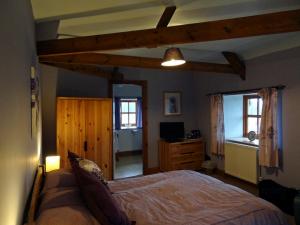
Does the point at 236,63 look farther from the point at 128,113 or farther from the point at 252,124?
the point at 128,113

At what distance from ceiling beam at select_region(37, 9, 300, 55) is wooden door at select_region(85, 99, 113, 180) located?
1597 millimetres

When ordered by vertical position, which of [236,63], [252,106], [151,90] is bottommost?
[252,106]

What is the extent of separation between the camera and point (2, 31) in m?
0.93

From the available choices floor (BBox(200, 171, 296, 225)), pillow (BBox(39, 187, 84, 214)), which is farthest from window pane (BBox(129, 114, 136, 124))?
pillow (BBox(39, 187, 84, 214))

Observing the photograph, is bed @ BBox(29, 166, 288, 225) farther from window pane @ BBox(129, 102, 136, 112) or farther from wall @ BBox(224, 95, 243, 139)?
window pane @ BBox(129, 102, 136, 112)

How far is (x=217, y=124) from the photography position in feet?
16.9

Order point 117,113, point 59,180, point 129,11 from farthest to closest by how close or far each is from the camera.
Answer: point 117,113 → point 129,11 → point 59,180

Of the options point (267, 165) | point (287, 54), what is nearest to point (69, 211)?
point (267, 165)

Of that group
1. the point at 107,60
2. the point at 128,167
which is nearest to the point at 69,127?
the point at 107,60

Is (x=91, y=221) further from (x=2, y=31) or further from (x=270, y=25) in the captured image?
(x=270, y=25)

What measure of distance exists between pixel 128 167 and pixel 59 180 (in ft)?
12.7

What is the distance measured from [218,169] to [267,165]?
1480 millimetres

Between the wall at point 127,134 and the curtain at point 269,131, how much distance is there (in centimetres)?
417

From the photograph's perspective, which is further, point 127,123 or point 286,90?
point 127,123
